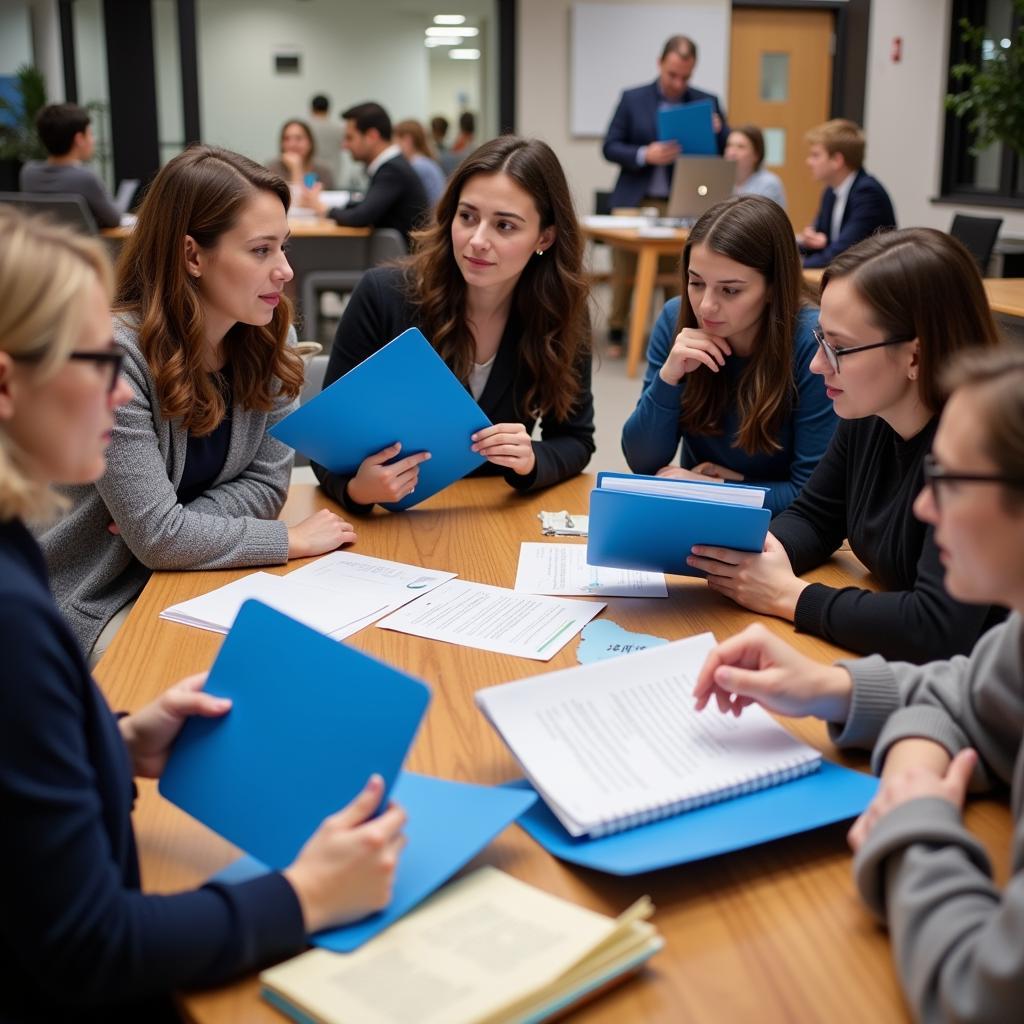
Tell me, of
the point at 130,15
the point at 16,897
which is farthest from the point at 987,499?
the point at 130,15

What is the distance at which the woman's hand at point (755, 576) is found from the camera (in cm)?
153

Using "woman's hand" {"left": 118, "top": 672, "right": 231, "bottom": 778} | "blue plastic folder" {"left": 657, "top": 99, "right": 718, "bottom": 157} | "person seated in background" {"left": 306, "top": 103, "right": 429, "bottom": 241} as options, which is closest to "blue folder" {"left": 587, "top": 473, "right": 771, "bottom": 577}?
"woman's hand" {"left": 118, "top": 672, "right": 231, "bottom": 778}

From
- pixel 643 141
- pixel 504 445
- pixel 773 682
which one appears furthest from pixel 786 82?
pixel 773 682

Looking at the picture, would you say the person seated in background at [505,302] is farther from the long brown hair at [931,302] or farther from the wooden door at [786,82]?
the wooden door at [786,82]

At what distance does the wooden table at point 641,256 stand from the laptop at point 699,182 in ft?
0.50

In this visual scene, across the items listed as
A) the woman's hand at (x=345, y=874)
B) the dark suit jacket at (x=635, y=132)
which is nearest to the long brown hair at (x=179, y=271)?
the woman's hand at (x=345, y=874)

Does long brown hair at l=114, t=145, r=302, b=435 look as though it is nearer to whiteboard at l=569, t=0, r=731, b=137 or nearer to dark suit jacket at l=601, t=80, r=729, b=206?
dark suit jacket at l=601, t=80, r=729, b=206

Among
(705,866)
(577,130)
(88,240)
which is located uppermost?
(577,130)

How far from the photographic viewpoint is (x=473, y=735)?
1199mm

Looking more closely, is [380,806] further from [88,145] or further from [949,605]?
[88,145]

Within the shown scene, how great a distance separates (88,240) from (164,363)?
790 mm

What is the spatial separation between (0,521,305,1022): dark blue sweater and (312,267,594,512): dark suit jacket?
4.55 ft

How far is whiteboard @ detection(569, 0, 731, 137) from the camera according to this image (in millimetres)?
9234

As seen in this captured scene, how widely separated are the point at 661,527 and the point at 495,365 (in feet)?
2.83
